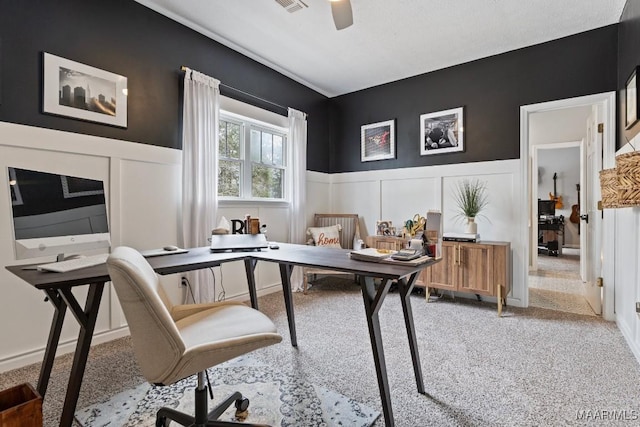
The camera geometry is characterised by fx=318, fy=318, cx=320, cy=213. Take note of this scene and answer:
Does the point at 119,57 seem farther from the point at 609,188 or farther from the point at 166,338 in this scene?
the point at 609,188

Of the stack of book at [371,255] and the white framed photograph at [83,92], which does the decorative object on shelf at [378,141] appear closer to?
the stack of book at [371,255]

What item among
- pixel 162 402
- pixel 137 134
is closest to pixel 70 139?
pixel 137 134

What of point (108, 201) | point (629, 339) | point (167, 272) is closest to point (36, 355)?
point (108, 201)

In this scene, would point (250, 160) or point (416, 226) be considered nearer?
point (416, 226)

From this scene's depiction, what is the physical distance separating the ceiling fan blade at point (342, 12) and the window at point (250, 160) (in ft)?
5.82

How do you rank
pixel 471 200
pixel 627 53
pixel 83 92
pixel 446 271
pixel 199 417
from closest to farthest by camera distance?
pixel 199 417 → pixel 83 92 → pixel 627 53 → pixel 446 271 → pixel 471 200

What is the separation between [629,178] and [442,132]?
85.7 inches

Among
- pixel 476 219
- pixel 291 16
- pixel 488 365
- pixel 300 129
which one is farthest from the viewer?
pixel 300 129

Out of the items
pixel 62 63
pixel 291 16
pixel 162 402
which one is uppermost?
pixel 291 16

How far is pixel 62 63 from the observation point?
2285 mm

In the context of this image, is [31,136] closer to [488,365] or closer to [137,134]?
[137,134]

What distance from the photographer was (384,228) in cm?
416

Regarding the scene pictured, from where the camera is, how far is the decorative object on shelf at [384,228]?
163 inches

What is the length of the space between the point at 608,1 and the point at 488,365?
10.4ft
